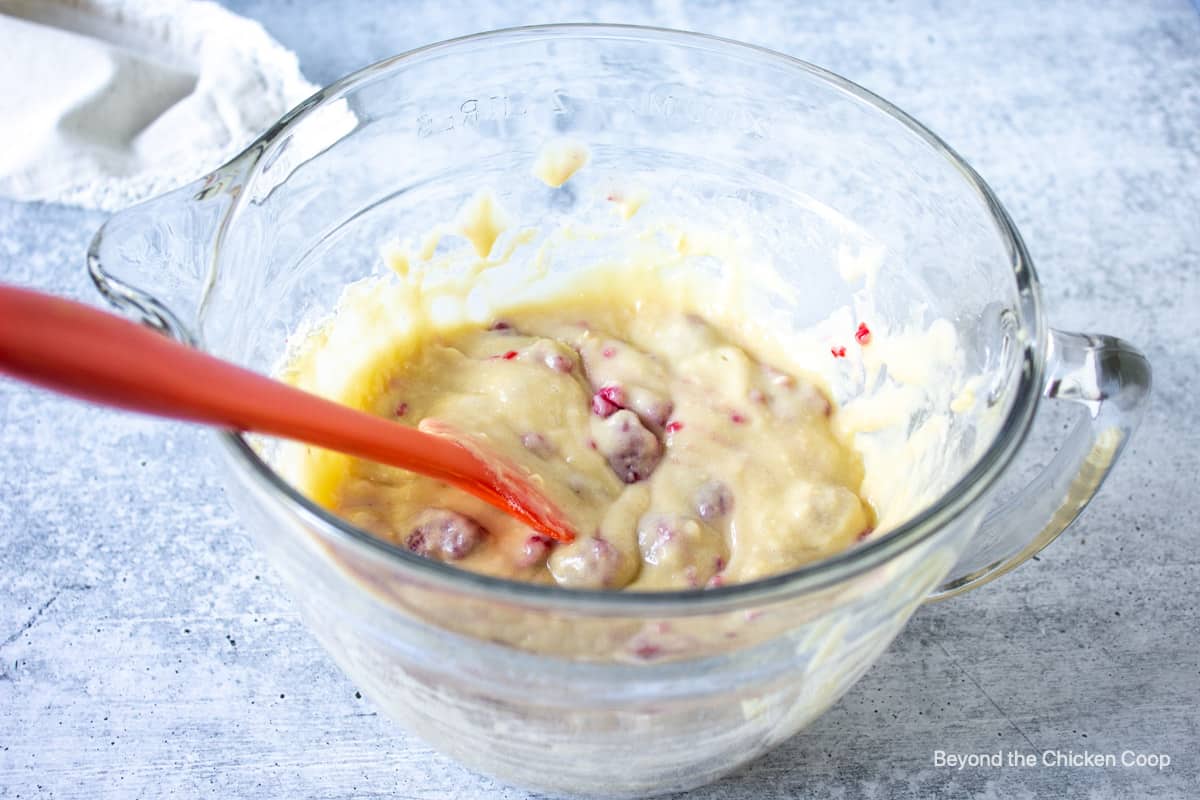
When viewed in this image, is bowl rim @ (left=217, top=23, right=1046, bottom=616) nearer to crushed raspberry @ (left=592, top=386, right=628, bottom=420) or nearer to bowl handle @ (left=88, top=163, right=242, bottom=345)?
bowl handle @ (left=88, top=163, right=242, bottom=345)

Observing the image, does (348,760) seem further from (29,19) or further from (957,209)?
(29,19)

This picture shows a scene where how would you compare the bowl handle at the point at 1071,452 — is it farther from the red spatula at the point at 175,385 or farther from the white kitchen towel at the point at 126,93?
the white kitchen towel at the point at 126,93

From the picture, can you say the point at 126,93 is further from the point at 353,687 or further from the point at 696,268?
the point at 353,687

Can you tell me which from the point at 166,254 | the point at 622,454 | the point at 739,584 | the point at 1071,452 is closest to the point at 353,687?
the point at 622,454

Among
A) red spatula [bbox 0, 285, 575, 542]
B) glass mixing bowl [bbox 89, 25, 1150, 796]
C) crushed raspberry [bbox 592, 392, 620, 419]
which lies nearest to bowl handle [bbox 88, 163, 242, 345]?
glass mixing bowl [bbox 89, 25, 1150, 796]

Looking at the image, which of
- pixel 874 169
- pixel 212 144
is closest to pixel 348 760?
pixel 874 169

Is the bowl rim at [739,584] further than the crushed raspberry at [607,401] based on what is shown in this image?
No

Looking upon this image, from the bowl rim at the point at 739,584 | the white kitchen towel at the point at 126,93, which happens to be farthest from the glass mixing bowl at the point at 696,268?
the white kitchen towel at the point at 126,93
